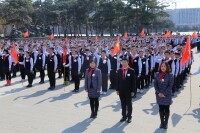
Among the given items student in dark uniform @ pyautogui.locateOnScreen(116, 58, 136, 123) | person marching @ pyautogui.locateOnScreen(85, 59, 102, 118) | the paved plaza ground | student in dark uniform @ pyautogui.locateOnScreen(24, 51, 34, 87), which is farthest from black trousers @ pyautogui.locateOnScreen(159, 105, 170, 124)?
student in dark uniform @ pyautogui.locateOnScreen(24, 51, 34, 87)

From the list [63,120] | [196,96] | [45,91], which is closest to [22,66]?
[45,91]

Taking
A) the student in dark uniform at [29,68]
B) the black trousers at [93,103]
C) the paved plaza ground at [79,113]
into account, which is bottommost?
the paved plaza ground at [79,113]

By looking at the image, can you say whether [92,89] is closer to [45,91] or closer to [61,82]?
[45,91]

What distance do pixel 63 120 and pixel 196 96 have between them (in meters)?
5.63

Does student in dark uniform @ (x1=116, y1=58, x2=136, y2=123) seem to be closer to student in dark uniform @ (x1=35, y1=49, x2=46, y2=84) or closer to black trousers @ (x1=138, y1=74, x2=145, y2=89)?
black trousers @ (x1=138, y1=74, x2=145, y2=89)

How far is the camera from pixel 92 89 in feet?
27.9

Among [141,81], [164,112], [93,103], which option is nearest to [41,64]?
[141,81]

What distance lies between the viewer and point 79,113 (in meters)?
9.21

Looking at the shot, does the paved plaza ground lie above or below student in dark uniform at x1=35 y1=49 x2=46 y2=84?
below

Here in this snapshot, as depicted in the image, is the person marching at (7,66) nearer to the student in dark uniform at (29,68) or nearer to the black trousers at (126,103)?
the student in dark uniform at (29,68)

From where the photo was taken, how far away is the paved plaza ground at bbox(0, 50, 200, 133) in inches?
307

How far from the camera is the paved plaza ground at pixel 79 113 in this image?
25.5ft

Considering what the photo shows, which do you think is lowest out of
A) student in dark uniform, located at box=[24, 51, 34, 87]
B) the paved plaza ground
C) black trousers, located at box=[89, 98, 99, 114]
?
the paved plaza ground

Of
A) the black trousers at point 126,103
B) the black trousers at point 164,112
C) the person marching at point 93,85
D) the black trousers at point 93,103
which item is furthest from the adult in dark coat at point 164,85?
the black trousers at point 93,103
